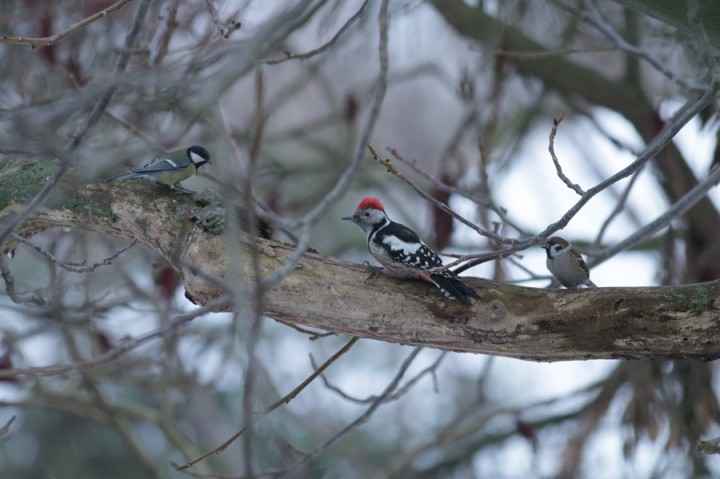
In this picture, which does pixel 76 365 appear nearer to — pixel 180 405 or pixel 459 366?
pixel 180 405

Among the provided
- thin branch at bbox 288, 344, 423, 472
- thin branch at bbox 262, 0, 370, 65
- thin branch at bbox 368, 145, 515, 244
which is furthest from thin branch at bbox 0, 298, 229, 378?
thin branch at bbox 288, 344, 423, 472

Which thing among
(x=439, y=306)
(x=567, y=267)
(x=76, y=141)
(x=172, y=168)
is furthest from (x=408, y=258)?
(x=76, y=141)

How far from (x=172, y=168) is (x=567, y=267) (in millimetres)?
1991

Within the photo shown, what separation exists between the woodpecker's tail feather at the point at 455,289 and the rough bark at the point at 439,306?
61mm

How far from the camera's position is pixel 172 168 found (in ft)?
12.4

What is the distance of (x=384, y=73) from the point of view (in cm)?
203

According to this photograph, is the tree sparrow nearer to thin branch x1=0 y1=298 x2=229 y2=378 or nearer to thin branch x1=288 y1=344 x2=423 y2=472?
thin branch x1=288 y1=344 x2=423 y2=472

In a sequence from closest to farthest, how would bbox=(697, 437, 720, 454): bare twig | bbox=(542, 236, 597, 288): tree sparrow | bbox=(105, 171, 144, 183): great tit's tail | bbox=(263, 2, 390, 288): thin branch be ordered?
1. bbox=(263, 2, 390, 288): thin branch
2. bbox=(697, 437, 720, 454): bare twig
3. bbox=(105, 171, 144, 183): great tit's tail
4. bbox=(542, 236, 597, 288): tree sparrow

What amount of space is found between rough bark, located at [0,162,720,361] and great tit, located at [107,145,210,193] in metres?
0.20

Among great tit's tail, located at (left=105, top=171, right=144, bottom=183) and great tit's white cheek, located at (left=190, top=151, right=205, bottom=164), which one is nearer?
great tit's tail, located at (left=105, top=171, right=144, bottom=183)

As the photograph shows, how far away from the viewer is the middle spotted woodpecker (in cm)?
295

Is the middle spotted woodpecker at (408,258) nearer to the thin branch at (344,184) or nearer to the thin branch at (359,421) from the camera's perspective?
the thin branch at (359,421)

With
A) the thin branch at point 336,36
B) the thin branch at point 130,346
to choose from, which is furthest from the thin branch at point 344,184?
the thin branch at point 336,36

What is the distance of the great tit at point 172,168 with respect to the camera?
3.53m
